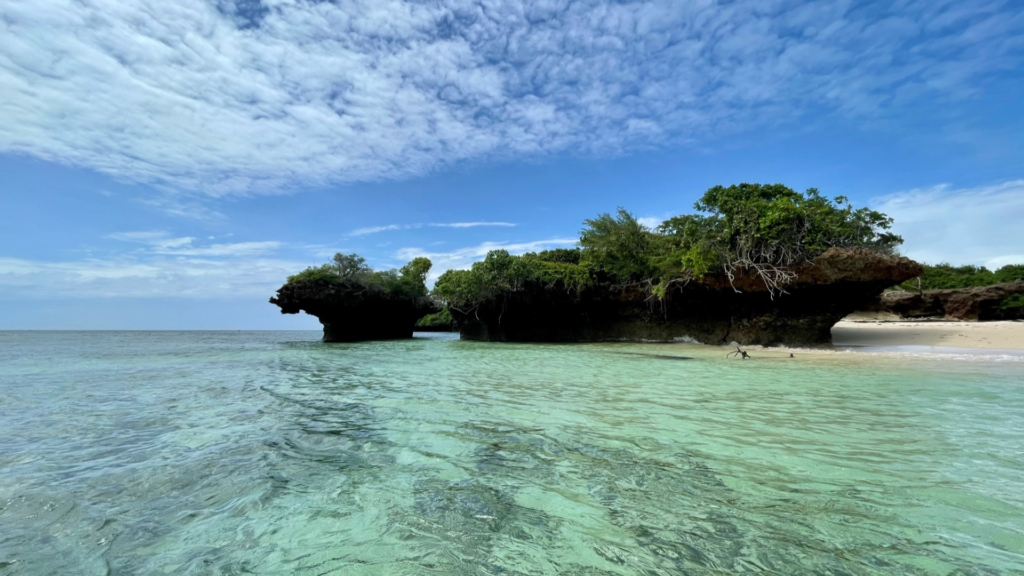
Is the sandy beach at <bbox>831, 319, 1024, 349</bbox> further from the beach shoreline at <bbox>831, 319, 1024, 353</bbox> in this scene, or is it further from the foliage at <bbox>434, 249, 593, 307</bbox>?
the foliage at <bbox>434, 249, 593, 307</bbox>

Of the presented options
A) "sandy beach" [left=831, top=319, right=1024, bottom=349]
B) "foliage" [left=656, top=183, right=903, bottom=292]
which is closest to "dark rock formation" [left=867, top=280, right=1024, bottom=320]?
"sandy beach" [left=831, top=319, right=1024, bottom=349]

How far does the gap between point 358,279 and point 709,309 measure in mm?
20079

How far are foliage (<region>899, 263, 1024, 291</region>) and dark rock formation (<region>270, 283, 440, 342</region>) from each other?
120 ft

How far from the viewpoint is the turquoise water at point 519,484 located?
2.11 meters

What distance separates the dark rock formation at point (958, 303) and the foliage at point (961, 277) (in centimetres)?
197

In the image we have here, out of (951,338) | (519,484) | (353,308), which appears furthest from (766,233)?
(353,308)

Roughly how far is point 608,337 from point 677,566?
2387cm

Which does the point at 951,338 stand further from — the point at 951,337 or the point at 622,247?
the point at 622,247

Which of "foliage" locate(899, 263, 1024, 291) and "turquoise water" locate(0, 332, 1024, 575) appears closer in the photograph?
"turquoise water" locate(0, 332, 1024, 575)

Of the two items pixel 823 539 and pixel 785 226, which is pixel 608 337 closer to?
pixel 785 226

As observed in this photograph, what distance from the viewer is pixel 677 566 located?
2.01 m

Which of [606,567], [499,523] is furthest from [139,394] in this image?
[606,567]

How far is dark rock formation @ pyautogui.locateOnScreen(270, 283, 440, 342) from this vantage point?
86.5 ft

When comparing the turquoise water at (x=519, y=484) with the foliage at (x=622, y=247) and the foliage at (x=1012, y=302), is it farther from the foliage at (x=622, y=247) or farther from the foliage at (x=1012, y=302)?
the foliage at (x=1012, y=302)
